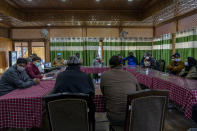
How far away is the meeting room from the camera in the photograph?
1.52 m

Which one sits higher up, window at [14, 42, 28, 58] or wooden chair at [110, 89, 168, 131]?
window at [14, 42, 28, 58]

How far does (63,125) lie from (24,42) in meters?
8.60

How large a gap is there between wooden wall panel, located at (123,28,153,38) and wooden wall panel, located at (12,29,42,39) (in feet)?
16.2

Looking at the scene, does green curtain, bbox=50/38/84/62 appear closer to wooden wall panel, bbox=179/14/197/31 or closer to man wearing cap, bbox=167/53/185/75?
wooden wall panel, bbox=179/14/197/31

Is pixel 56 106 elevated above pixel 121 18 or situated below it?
below

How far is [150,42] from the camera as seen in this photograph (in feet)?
30.3

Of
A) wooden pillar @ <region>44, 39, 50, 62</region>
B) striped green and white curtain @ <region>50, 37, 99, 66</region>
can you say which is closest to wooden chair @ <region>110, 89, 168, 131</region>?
striped green and white curtain @ <region>50, 37, 99, 66</region>

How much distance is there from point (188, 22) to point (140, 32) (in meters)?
3.20

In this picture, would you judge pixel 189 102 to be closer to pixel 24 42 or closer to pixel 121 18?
pixel 121 18

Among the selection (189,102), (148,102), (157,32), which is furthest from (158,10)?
(148,102)

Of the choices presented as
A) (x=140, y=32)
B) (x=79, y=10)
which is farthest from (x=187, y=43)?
(x=79, y=10)

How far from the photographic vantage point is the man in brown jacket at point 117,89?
1785 millimetres

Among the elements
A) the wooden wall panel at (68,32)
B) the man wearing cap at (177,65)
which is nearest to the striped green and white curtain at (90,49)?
the wooden wall panel at (68,32)

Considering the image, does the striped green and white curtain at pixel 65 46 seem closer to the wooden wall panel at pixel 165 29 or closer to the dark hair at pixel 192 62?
the wooden wall panel at pixel 165 29
